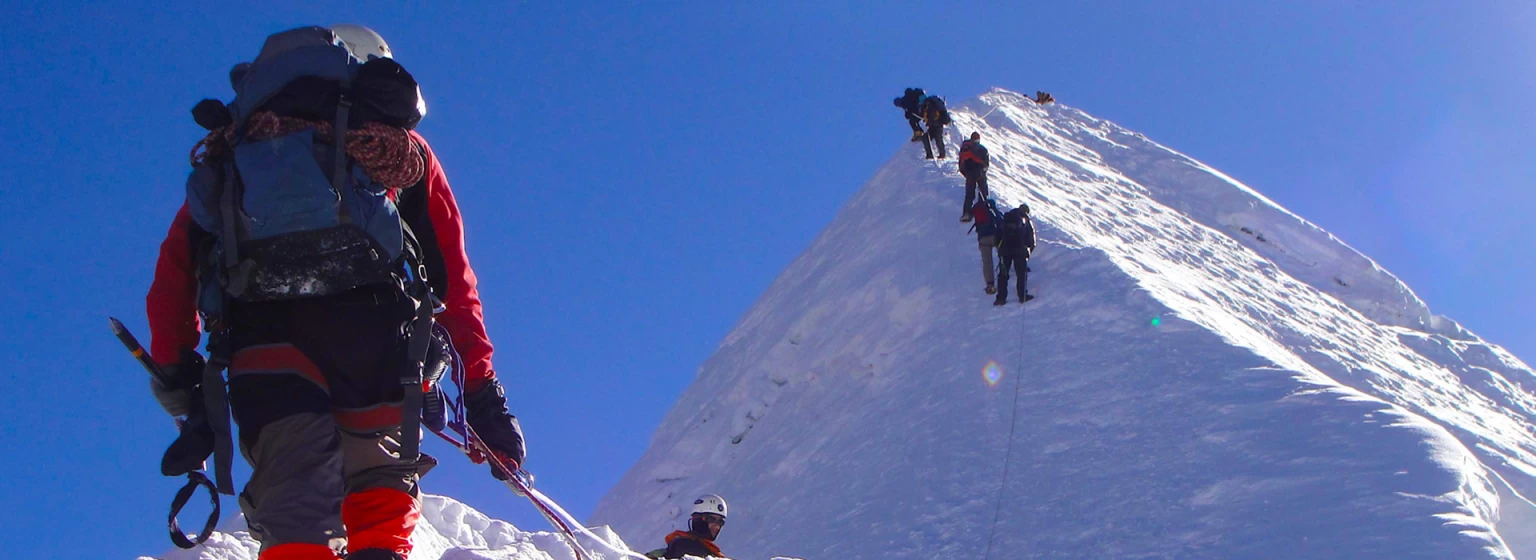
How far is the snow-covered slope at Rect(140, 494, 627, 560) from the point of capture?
4199 mm

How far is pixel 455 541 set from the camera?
5.17 meters

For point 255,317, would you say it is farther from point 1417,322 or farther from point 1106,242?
point 1417,322

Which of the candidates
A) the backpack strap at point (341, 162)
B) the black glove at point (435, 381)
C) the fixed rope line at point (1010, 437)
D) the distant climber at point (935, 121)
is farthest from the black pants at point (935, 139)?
the backpack strap at point (341, 162)

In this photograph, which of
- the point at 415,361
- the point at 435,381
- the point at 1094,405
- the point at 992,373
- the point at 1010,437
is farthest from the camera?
the point at 992,373

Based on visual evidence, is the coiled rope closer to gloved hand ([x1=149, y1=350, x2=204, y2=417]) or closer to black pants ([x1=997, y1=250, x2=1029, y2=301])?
gloved hand ([x1=149, y1=350, x2=204, y2=417])

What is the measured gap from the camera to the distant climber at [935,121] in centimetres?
1992

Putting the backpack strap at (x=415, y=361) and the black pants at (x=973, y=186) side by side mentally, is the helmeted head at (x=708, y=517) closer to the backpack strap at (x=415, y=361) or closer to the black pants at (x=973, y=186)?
the backpack strap at (x=415, y=361)

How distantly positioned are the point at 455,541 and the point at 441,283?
2.35 m

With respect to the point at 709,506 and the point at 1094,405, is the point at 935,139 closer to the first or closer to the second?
the point at 1094,405

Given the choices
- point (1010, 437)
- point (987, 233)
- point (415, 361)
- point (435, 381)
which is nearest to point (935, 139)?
point (987, 233)

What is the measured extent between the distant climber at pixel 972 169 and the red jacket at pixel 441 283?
484 inches

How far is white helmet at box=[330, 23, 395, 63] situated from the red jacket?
1.03 feet

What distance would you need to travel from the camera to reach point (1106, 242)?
14.4 m

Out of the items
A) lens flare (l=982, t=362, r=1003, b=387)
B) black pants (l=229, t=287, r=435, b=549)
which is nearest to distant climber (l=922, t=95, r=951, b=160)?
lens flare (l=982, t=362, r=1003, b=387)
